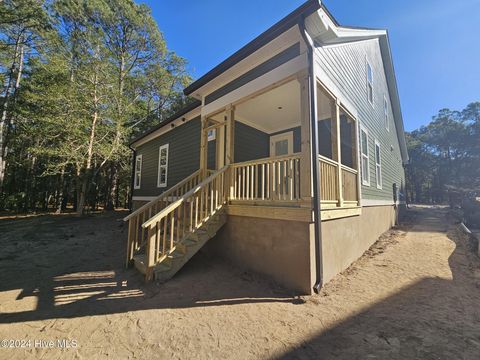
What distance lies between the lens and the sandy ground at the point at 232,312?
7.73 feet

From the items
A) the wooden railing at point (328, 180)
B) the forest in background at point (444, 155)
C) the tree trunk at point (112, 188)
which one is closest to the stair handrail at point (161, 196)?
the wooden railing at point (328, 180)

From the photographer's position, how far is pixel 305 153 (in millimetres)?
3775

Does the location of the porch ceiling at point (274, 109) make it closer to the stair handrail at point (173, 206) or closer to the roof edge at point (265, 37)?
the roof edge at point (265, 37)

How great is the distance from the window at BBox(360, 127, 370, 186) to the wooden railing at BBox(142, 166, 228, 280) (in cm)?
464

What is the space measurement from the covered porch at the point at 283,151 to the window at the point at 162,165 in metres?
3.22

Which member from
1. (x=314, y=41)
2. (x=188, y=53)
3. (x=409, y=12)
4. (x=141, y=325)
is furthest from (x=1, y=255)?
(x=188, y=53)

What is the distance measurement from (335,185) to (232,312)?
332 cm

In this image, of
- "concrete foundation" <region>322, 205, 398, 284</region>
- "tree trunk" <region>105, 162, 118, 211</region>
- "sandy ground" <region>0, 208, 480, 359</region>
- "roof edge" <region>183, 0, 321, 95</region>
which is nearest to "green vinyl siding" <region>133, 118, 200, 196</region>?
"roof edge" <region>183, 0, 321, 95</region>

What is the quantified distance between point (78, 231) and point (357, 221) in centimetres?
1019

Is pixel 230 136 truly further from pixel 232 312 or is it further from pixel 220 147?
pixel 232 312

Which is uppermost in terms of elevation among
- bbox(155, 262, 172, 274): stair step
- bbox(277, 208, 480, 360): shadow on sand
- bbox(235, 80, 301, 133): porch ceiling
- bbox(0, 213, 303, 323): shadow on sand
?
bbox(235, 80, 301, 133): porch ceiling

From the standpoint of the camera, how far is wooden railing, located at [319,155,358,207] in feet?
14.2

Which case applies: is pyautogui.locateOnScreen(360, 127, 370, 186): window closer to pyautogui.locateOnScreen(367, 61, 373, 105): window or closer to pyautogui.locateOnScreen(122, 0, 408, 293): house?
pyautogui.locateOnScreen(122, 0, 408, 293): house

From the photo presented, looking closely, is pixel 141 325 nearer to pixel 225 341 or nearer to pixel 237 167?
pixel 225 341
